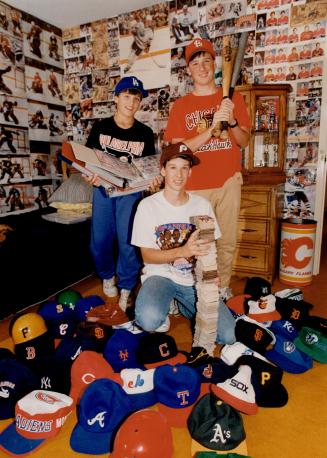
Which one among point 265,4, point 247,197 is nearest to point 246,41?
point 265,4

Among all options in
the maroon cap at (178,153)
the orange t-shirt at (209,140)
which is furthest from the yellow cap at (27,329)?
the orange t-shirt at (209,140)

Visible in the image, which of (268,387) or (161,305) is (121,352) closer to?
(161,305)

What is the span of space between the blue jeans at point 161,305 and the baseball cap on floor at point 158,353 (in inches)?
3.9

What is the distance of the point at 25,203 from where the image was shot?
11.1ft

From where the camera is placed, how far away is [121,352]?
62.7 inches

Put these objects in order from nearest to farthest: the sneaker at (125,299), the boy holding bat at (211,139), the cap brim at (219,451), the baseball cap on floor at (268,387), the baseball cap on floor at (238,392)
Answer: the cap brim at (219,451)
the baseball cap on floor at (238,392)
the baseball cap on floor at (268,387)
the boy holding bat at (211,139)
the sneaker at (125,299)

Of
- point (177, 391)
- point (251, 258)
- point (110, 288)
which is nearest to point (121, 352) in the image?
point (177, 391)

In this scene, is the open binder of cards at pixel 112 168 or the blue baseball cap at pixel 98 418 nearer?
the blue baseball cap at pixel 98 418

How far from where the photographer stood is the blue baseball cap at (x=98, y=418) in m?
1.17

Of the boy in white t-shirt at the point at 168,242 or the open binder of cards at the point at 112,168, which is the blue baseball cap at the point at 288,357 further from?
the open binder of cards at the point at 112,168

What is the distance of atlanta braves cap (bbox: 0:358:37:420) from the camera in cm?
132

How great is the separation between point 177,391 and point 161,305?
1.45 ft

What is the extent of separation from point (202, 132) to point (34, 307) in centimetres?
164

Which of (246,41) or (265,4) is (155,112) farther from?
(265,4)
